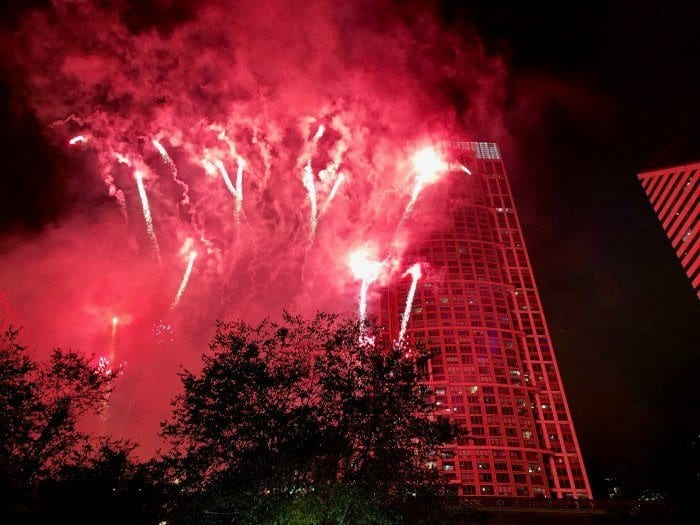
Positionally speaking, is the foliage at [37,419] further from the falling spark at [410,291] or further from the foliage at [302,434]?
the falling spark at [410,291]

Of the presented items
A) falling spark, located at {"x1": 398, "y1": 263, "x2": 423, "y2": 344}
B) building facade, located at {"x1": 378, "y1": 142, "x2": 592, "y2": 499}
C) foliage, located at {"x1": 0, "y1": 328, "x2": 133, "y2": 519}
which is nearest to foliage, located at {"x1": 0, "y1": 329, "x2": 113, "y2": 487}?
foliage, located at {"x1": 0, "y1": 328, "x2": 133, "y2": 519}

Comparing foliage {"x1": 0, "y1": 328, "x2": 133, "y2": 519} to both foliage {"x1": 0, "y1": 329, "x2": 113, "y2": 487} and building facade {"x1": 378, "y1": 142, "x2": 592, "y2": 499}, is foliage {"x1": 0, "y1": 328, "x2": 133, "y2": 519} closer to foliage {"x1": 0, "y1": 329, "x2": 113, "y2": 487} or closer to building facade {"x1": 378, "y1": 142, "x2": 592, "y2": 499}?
foliage {"x1": 0, "y1": 329, "x2": 113, "y2": 487}

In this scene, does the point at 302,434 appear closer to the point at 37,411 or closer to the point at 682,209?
the point at 37,411

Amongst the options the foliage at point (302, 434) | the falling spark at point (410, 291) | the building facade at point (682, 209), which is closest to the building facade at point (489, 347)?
the falling spark at point (410, 291)

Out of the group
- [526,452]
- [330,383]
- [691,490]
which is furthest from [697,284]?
[330,383]

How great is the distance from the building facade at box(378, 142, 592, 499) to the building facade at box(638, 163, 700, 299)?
51.9 meters

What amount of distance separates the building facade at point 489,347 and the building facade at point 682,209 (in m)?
51.9

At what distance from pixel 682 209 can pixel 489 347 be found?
61.9 meters

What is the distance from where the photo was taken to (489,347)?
12825 cm

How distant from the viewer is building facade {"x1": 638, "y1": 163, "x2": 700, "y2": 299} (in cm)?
7656

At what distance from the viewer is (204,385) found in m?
25.4

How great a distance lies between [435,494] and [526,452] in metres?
101

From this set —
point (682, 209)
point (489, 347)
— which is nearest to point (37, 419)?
point (682, 209)

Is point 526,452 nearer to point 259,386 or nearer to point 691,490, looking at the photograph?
point 691,490
